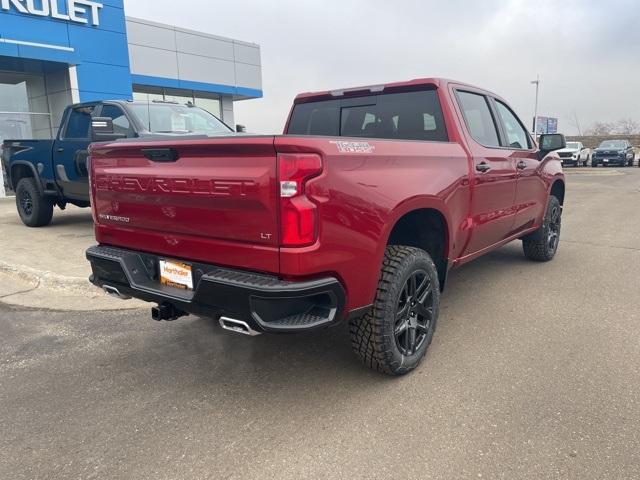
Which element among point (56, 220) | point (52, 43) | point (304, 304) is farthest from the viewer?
point (52, 43)

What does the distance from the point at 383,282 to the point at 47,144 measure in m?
6.95

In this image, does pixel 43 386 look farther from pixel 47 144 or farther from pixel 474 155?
pixel 47 144

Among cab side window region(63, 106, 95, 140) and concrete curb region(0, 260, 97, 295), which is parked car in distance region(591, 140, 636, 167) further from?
concrete curb region(0, 260, 97, 295)

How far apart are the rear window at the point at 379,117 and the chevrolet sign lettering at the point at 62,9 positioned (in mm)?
12289

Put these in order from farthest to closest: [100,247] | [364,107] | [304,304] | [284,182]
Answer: [364,107]
[100,247]
[304,304]
[284,182]

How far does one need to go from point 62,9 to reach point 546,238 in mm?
14105

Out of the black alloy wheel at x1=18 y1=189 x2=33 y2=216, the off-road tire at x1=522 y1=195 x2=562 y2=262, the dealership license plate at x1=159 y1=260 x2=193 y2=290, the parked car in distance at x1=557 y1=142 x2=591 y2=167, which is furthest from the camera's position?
the parked car in distance at x1=557 y1=142 x2=591 y2=167

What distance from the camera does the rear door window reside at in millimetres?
4110

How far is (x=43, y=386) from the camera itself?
3.21 metres

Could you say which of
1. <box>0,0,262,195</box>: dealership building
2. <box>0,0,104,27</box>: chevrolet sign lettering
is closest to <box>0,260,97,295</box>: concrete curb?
<box>0,0,262,195</box>: dealership building

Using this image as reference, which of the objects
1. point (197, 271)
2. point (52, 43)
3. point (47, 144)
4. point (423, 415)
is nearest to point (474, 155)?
point (423, 415)

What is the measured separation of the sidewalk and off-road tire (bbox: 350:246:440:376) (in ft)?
8.42

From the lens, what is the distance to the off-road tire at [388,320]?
2928 millimetres

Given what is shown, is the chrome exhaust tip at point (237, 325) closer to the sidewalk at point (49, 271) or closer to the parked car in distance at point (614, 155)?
the sidewalk at point (49, 271)
